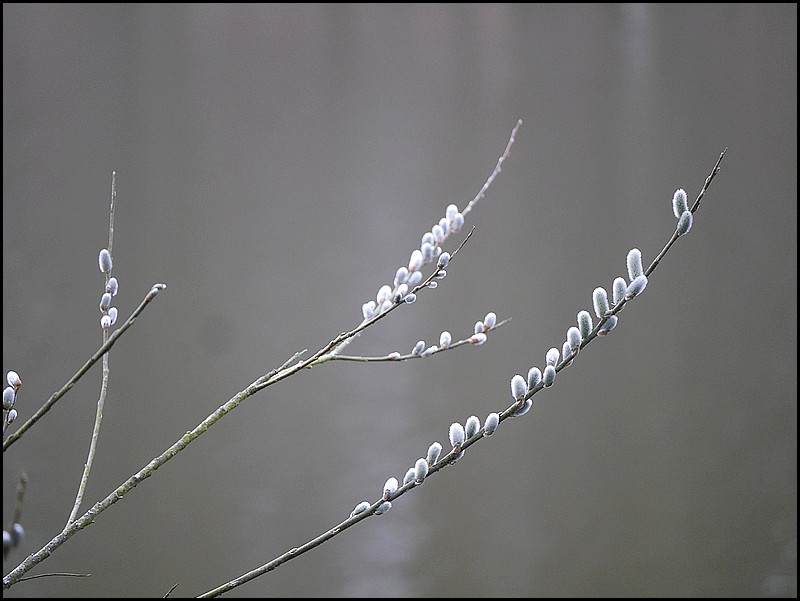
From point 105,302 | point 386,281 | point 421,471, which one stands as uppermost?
point 386,281

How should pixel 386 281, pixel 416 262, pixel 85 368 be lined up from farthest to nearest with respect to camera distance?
pixel 386 281 → pixel 416 262 → pixel 85 368

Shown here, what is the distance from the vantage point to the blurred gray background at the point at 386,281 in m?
1.83

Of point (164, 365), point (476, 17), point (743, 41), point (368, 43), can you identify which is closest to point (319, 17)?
point (368, 43)

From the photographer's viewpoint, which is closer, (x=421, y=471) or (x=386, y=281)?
(x=421, y=471)

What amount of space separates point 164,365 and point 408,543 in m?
0.77

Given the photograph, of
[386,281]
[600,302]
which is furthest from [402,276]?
[386,281]

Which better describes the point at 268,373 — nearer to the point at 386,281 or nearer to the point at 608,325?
the point at 608,325

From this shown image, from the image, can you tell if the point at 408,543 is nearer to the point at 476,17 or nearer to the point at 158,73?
the point at 158,73

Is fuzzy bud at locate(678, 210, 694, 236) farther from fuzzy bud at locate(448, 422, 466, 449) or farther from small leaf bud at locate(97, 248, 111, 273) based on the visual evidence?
small leaf bud at locate(97, 248, 111, 273)

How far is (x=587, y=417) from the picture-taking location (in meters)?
2.01

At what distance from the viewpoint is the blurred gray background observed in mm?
1827

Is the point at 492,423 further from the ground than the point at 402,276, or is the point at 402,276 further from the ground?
the point at 402,276

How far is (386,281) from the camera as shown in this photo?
204 cm

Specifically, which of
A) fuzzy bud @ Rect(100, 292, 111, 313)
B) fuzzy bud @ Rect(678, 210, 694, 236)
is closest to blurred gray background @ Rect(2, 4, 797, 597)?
fuzzy bud @ Rect(100, 292, 111, 313)
